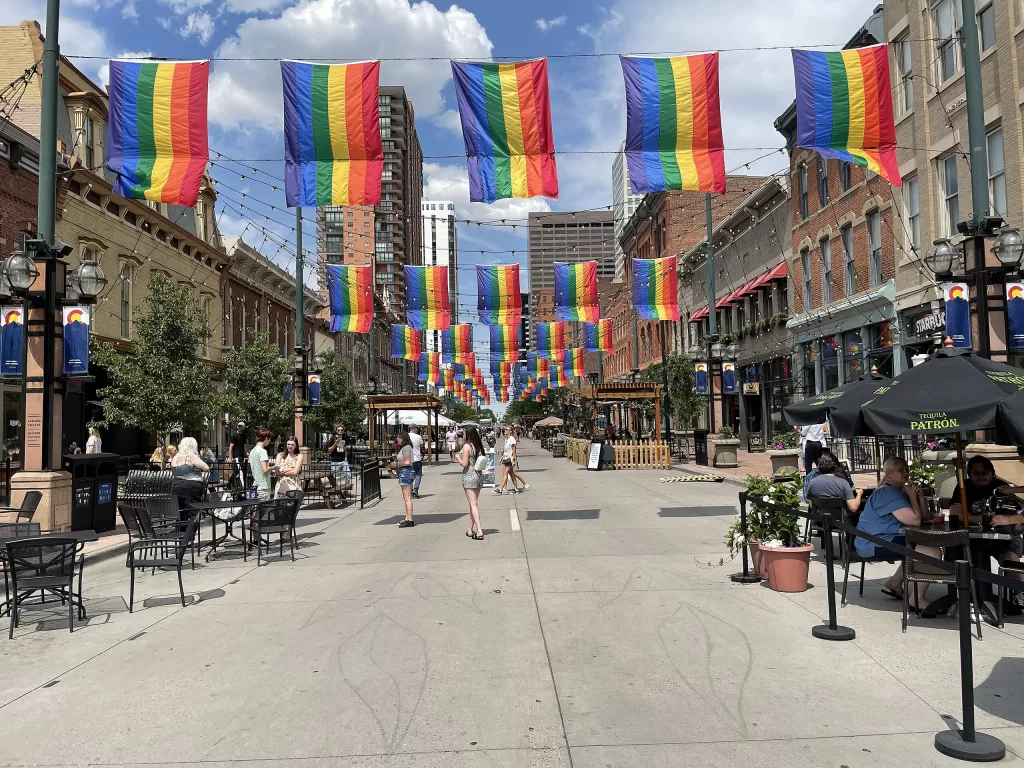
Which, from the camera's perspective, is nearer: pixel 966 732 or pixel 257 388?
pixel 966 732

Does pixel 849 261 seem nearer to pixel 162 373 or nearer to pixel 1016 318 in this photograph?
pixel 1016 318

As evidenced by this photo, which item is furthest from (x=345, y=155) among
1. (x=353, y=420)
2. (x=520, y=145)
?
(x=353, y=420)

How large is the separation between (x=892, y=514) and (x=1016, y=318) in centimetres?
740

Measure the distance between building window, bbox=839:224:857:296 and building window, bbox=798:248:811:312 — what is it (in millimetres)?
3177

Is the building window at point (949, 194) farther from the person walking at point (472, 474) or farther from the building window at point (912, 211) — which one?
the person walking at point (472, 474)

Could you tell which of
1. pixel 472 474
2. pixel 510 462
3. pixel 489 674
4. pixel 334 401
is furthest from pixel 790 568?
pixel 334 401

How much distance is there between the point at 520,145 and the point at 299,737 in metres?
11.6

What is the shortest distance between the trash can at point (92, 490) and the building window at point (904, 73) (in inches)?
899

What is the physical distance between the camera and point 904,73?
78.6 feet

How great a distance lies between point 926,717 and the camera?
490 cm

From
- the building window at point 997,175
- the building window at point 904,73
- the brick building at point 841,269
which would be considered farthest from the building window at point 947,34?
the brick building at point 841,269

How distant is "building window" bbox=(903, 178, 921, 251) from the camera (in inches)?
917

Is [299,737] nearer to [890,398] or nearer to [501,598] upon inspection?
[501,598]

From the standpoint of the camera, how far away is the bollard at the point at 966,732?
4289mm
